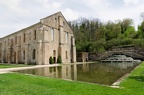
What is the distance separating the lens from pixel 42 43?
2661 cm

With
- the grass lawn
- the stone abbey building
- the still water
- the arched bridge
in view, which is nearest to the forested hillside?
the arched bridge

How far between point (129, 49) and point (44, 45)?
80.2ft

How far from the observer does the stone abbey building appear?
88.1 ft

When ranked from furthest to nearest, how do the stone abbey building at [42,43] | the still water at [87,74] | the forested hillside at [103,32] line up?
1. the forested hillside at [103,32]
2. the stone abbey building at [42,43]
3. the still water at [87,74]

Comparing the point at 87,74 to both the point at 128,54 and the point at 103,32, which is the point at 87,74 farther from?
the point at 103,32

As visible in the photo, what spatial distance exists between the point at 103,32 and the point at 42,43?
3372cm

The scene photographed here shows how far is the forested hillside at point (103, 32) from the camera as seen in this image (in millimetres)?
48250

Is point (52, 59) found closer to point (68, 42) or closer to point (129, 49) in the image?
point (68, 42)

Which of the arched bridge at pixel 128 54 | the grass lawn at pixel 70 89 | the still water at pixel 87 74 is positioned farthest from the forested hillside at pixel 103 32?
the grass lawn at pixel 70 89

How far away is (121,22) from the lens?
5925 centimetres

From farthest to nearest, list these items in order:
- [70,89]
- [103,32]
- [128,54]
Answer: [103,32] < [128,54] < [70,89]

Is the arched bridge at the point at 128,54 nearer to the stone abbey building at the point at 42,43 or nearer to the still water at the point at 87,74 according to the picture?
the stone abbey building at the point at 42,43

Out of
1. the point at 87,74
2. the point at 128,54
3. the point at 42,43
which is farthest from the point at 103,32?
the point at 87,74

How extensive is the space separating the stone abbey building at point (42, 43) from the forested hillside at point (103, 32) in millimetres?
14813
